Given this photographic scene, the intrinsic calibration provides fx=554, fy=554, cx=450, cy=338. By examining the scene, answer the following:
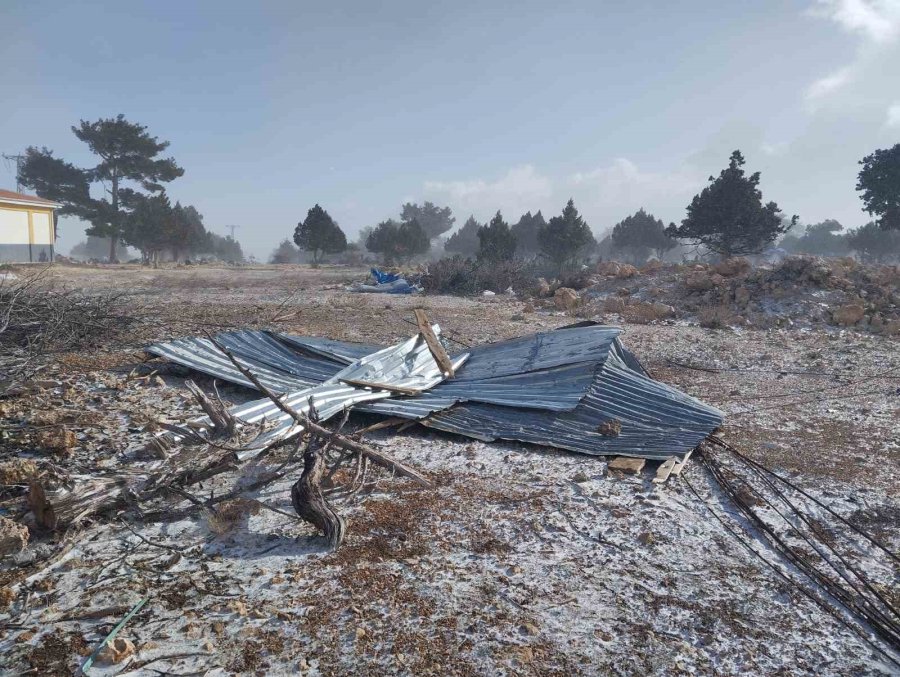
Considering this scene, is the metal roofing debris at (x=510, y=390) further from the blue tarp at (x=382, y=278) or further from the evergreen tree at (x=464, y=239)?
the evergreen tree at (x=464, y=239)

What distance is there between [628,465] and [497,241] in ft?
76.7

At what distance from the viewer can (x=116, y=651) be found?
1.90m

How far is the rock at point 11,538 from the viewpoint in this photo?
2373 millimetres

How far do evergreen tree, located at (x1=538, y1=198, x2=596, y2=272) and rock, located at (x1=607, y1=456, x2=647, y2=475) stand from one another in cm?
2474

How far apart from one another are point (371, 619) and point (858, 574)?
2.25m

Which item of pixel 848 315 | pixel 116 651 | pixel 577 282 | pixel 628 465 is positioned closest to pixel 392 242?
pixel 577 282

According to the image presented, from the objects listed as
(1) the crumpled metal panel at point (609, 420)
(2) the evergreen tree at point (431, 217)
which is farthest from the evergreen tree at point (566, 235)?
(2) the evergreen tree at point (431, 217)

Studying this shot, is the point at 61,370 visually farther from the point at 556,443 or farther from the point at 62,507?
the point at 556,443

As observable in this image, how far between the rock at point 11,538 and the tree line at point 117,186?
33.2 metres

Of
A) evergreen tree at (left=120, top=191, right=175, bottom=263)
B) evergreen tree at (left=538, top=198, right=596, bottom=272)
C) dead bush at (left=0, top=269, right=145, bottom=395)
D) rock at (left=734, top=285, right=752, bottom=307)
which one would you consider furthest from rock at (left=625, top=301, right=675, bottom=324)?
evergreen tree at (left=120, top=191, right=175, bottom=263)

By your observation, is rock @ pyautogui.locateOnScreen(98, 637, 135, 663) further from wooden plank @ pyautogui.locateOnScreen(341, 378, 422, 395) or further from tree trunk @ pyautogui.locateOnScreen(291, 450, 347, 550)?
wooden plank @ pyautogui.locateOnScreen(341, 378, 422, 395)

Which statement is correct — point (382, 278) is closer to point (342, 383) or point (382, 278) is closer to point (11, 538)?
point (342, 383)

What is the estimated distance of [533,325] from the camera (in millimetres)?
10562

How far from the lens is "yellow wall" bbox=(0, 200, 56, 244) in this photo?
21078 mm
